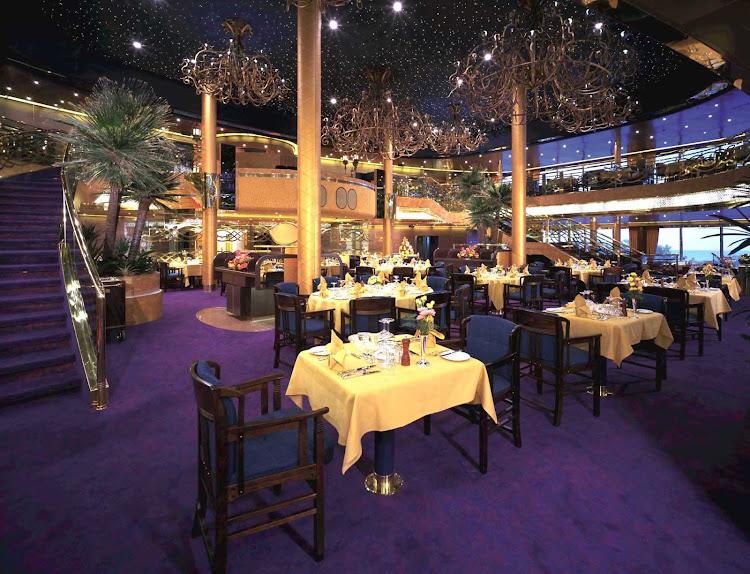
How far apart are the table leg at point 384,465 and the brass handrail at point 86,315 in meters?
2.89

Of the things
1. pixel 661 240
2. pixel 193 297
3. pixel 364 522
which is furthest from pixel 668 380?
pixel 661 240

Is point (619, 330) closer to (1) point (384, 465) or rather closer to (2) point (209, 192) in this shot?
(1) point (384, 465)

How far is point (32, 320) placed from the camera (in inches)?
179

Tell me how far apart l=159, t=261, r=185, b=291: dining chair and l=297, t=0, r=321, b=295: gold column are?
25.2 feet

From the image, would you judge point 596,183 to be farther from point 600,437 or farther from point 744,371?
point 600,437

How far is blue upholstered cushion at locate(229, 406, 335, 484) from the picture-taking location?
1931mm

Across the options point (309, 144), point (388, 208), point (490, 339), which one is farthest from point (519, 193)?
point (490, 339)

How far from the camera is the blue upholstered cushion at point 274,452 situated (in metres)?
1.93

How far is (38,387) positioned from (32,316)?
40.0 inches

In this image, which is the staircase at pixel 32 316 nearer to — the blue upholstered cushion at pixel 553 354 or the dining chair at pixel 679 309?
the blue upholstered cushion at pixel 553 354

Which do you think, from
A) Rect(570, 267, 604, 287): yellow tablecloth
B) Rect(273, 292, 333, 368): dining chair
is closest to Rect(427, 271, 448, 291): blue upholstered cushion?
Rect(273, 292, 333, 368): dining chair

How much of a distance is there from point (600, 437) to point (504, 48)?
5.51 metres

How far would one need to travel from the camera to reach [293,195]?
1489 centimetres

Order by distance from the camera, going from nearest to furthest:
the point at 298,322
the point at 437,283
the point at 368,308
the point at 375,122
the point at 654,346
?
the point at 654,346, the point at 368,308, the point at 298,322, the point at 437,283, the point at 375,122
